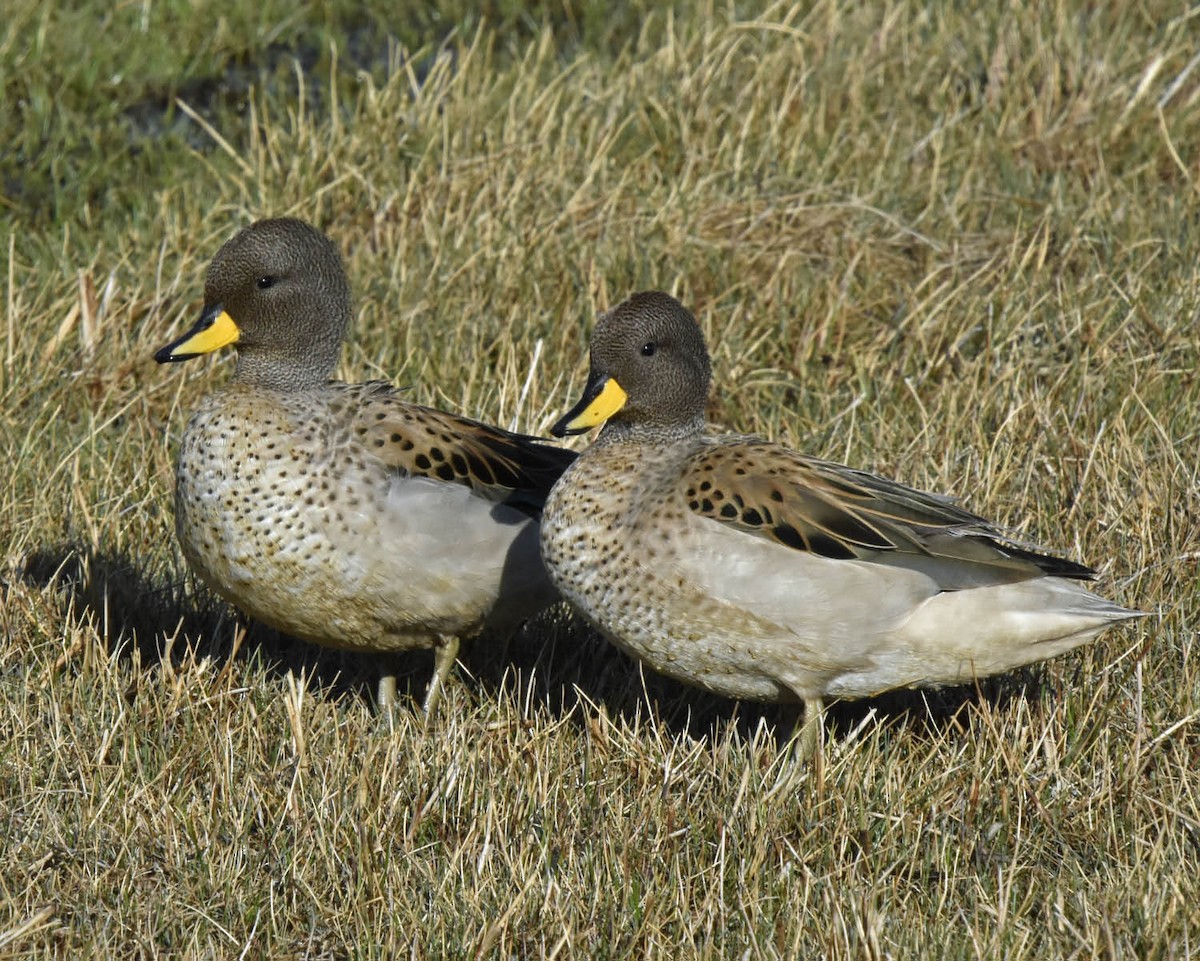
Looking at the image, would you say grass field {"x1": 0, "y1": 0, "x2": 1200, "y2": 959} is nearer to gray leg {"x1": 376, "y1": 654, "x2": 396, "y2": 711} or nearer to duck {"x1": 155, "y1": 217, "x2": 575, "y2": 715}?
gray leg {"x1": 376, "y1": 654, "x2": 396, "y2": 711}

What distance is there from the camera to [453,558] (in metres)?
4.71

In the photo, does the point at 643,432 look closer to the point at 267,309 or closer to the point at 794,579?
the point at 794,579

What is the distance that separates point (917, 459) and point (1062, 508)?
0.52m

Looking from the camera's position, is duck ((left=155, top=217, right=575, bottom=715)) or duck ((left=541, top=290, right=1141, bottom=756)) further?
duck ((left=155, top=217, right=575, bottom=715))

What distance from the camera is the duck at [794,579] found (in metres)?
4.27

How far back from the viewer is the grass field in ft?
12.8

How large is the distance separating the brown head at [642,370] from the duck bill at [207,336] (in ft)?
3.42

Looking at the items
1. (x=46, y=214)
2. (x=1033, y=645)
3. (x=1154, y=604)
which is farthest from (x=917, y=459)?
(x=46, y=214)

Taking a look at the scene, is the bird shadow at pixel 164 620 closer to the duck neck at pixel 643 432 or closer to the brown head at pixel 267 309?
the brown head at pixel 267 309

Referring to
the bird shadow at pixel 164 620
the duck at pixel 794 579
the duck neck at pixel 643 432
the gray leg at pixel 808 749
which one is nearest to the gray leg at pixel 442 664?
the bird shadow at pixel 164 620

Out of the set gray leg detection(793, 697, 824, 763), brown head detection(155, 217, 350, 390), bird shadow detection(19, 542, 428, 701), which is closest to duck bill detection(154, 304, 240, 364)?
brown head detection(155, 217, 350, 390)

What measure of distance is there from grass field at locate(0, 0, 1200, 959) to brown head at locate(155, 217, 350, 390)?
2.70ft

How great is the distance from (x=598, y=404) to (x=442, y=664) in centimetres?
94

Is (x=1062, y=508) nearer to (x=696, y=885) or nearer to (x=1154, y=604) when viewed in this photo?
(x=1154, y=604)
